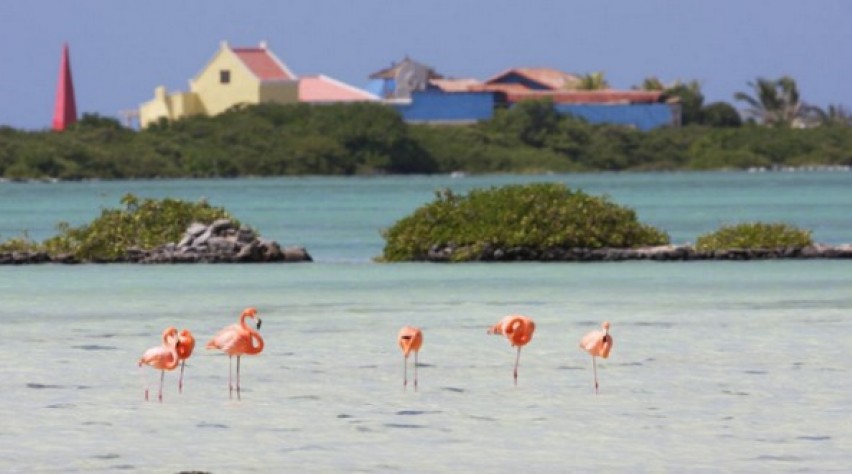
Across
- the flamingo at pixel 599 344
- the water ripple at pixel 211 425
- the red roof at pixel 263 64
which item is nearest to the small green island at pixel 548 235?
the flamingo at pixel 599 344

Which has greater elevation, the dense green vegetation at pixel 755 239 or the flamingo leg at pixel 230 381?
the dense green vegetation at pixel 755 239

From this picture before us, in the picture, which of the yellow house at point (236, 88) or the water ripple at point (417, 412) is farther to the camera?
the yellow house at point (236, 88)

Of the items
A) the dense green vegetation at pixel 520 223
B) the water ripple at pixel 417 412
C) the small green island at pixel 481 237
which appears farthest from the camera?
the small green island at pixel 481 237

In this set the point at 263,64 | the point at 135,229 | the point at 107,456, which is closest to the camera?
the point at 107,456

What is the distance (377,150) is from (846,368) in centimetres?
13290

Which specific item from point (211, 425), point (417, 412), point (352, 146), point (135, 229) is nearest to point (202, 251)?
point (135, 229)

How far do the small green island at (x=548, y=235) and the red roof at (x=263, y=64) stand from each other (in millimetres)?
116477

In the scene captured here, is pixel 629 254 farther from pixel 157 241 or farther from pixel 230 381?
pixel 230 381

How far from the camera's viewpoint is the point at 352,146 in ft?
501

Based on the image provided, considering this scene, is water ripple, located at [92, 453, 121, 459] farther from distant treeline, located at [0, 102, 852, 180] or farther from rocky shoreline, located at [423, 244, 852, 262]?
distant treeline, located at [0, 102, 852, 180]

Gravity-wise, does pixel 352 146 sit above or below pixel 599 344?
above

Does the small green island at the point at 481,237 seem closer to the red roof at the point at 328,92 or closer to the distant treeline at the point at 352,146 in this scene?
the distant treeline at the point at 352,146

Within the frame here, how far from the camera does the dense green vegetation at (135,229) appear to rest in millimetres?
37750

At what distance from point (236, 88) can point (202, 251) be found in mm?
119152
